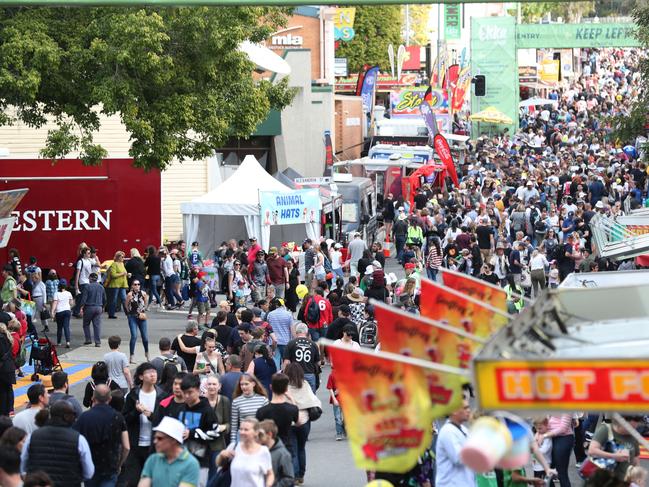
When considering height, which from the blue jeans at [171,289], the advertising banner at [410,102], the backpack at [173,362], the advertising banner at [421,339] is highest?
the advertising banner at [410,102]

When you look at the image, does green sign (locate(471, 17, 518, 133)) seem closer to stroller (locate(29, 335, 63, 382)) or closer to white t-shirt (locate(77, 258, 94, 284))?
white t-shirt (locate(77, 258, 94, 284))

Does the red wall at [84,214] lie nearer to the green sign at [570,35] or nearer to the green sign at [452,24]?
the green sign at [570,35]

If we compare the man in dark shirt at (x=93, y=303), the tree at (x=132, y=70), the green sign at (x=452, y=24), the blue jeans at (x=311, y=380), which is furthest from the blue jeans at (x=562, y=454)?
the green sign at (x=452, y=24)

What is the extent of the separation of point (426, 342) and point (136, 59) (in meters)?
17.4

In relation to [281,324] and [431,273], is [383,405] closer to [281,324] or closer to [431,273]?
[281,324]

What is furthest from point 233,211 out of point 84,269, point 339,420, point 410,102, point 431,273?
point 410,102

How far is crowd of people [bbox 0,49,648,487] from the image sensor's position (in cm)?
1033

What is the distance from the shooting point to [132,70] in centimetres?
2367

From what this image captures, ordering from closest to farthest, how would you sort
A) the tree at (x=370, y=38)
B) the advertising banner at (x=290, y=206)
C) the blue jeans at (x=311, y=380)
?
the blue jeans at (x=311, y=380), the advertising banner at (x=290, y=206), the tree at (x=370, y=38)

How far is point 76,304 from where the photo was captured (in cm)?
2684

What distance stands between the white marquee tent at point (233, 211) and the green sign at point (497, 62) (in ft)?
113

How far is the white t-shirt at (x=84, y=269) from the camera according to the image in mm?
25359

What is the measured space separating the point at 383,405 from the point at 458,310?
1.27 metres

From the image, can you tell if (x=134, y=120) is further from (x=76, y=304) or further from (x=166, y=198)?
(x=166, y=198)
